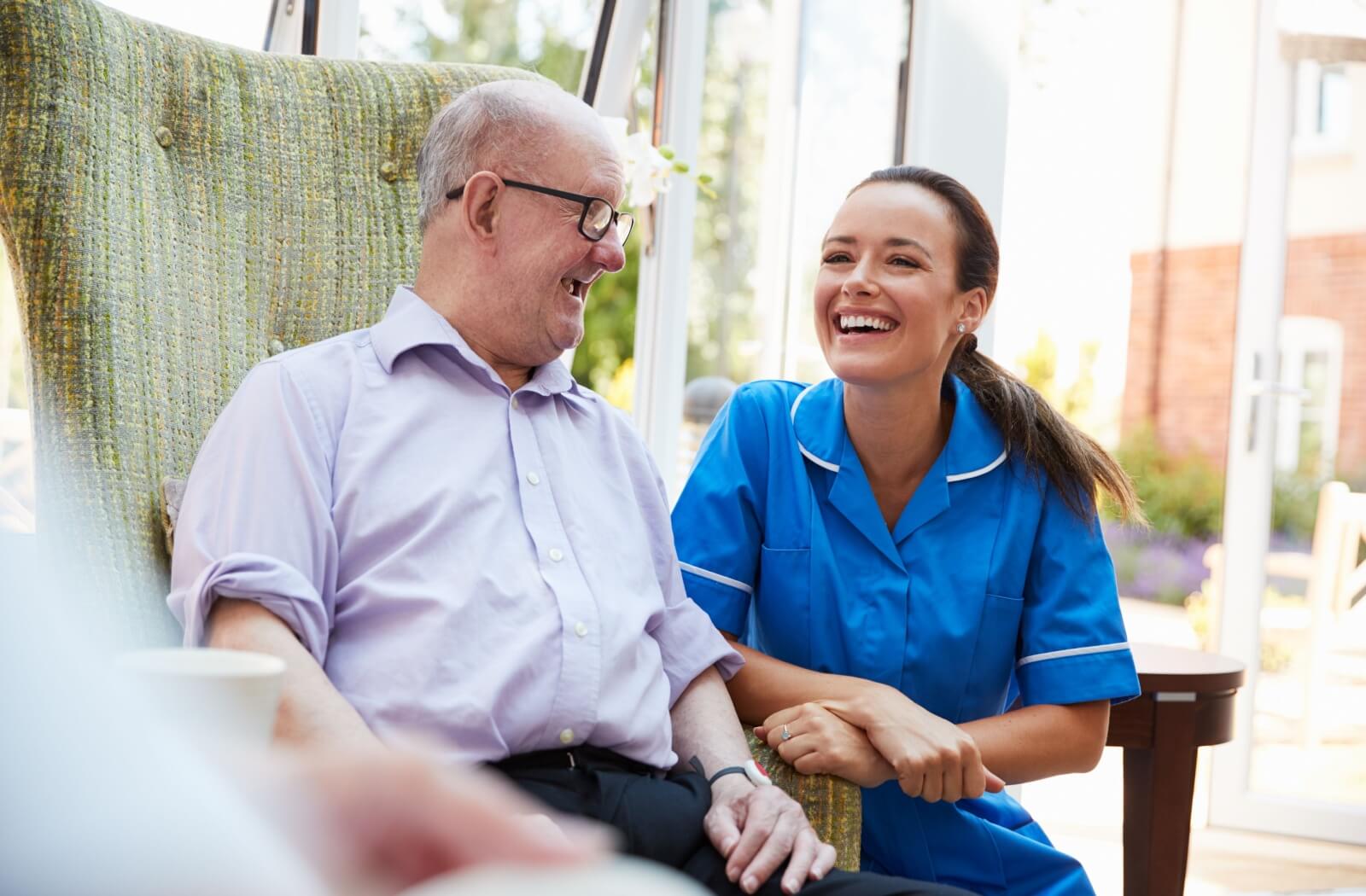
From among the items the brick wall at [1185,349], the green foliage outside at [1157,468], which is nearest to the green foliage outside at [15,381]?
the brick wall at [1185,349]

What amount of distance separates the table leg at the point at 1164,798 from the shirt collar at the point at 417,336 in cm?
112

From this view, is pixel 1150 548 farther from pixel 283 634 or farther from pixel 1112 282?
pixel 283 634

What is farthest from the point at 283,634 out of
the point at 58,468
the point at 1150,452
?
the point at 1150,452

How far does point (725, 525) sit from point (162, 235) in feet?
2.40

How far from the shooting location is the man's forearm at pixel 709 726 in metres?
1.39

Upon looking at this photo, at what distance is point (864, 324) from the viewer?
63.7 inches

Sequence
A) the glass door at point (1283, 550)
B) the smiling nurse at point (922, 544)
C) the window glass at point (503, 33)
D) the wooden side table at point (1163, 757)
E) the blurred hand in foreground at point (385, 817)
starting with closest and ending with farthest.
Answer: the blurred hand in foreground at point (385, 817)
the smiling nurse at point (922, 544)
the wooden side table at point (1163, 757)
the window glass at point (503, 33)
the glass door at point (1283, 550)

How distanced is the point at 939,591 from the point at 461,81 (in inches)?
35.8

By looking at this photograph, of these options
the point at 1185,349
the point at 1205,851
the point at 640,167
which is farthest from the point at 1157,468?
the point at 640,167

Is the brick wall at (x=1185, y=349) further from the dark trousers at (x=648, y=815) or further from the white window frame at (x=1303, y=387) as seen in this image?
the dark trousers at (x=648, y=815)

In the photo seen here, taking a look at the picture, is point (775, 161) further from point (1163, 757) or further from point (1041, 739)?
A: point (1041, 739)

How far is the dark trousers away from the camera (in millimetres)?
1209

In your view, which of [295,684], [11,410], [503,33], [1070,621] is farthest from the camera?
[503,33]

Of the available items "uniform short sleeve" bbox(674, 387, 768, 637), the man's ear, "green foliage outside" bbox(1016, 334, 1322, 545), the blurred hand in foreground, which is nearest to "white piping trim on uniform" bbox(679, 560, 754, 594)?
"uniform short sleeve" bbox(674, 387, 768, 637)
